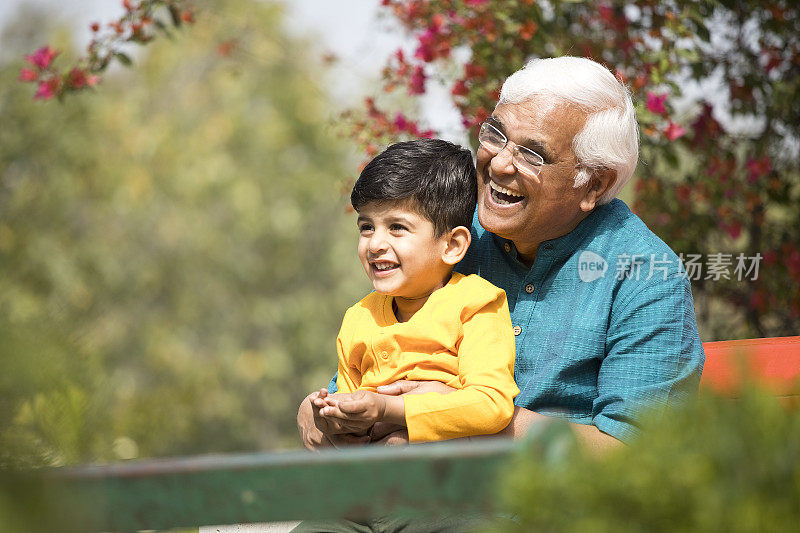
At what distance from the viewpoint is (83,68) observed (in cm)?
429

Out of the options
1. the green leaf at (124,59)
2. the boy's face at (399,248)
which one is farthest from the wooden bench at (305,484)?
the green leaf at (124,59)

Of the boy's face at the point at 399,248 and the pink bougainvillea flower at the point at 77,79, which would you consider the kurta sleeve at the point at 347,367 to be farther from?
the pink bougainvillea flower at the point at 77,79

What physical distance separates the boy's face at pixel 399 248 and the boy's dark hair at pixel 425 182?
0.09 feet

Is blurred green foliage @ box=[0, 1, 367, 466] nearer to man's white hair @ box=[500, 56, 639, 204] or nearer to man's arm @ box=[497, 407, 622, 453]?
man's white hair @ box=[500, 56, 639, 204]

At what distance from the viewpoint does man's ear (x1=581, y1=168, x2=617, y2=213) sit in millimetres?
2477

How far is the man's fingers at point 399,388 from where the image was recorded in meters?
2.21

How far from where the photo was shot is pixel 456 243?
2395mm

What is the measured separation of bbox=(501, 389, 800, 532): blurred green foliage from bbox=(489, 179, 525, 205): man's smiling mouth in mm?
1544

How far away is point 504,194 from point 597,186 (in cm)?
28

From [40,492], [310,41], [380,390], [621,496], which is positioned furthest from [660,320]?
[310,41]

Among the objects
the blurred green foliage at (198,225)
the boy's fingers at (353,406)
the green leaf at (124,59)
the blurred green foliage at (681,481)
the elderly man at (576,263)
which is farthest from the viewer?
the blurred green foliage at (198,225)

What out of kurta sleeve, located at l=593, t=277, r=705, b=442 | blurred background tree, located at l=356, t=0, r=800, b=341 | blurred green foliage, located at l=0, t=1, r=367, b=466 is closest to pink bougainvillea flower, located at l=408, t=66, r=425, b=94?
blurred background tree, located at l=356, t=0, r=800, b=341

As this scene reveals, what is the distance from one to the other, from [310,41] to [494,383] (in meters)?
11.9

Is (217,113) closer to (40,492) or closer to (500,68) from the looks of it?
(500,68)
